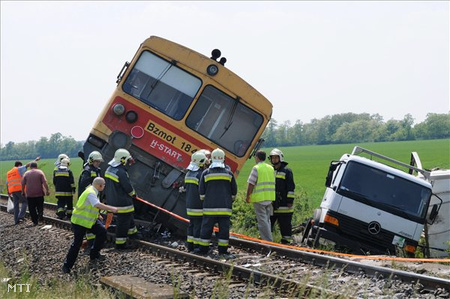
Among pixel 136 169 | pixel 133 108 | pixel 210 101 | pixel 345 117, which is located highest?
pixel 345 117

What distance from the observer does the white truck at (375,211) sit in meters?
10.5

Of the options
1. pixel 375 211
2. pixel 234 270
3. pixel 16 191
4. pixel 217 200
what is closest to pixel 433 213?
pixel 375 211

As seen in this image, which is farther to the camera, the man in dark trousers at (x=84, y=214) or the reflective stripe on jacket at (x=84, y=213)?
the reflective stripe on jacket at (x=84, y=213)

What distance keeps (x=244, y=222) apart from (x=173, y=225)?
3.63 m

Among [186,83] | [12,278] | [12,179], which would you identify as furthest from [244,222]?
[12,278]

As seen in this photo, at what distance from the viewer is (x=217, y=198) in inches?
360

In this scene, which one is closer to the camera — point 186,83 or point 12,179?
point 186,83

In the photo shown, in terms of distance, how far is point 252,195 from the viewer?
10477mm

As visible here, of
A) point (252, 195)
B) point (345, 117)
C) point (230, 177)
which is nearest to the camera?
point (230, 177)

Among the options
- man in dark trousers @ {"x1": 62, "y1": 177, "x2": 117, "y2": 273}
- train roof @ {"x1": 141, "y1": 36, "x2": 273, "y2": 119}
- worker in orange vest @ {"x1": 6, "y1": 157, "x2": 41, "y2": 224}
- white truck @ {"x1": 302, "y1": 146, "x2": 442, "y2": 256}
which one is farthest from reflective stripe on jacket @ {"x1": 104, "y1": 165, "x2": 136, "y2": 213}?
worker in orange vest @ {"x1": 6, "y1": 157, "x2": 41, "y2": 224}

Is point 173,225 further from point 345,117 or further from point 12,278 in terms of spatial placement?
point 345,117

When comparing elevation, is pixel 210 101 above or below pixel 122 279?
above

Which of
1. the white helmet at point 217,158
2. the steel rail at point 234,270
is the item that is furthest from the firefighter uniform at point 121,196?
the white helmet at point 217,158

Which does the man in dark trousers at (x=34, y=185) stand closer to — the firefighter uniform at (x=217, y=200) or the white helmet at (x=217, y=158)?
the firefighter uniform at (x=217, y=200)
